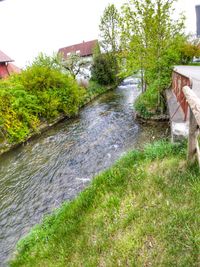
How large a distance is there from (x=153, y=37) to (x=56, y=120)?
7465mm

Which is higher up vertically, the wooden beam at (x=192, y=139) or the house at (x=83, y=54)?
the house at (x=83, y=54)

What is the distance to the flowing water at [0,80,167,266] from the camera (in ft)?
16.9

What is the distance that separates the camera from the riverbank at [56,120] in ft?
31.4

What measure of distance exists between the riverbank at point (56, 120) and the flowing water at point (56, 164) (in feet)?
1.34

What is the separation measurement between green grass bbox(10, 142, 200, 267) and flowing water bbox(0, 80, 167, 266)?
128 cm

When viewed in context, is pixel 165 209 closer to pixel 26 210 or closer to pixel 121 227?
pixel 121 227

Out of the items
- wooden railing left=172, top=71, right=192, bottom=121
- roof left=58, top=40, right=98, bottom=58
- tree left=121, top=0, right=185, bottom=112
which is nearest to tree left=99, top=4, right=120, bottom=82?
roof left=58, top=40, right=98, bottom=58

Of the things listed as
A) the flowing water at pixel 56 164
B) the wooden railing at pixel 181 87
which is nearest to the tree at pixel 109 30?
the flowing water at pixel 56 164

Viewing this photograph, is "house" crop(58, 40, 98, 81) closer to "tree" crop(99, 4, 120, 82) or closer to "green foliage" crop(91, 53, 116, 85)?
"green foliage" crop(91, 53, 116, 85)

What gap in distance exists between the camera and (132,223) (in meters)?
2.61

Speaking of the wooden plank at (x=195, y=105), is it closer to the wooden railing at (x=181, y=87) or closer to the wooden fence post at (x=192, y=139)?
the wooden fence post at (x=192, y=139)

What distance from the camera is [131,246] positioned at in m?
2.29

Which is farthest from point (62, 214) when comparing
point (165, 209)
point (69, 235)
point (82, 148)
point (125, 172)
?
point (82, 148)

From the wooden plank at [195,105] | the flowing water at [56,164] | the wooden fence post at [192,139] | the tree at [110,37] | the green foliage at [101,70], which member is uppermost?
the tree at [110,37]
